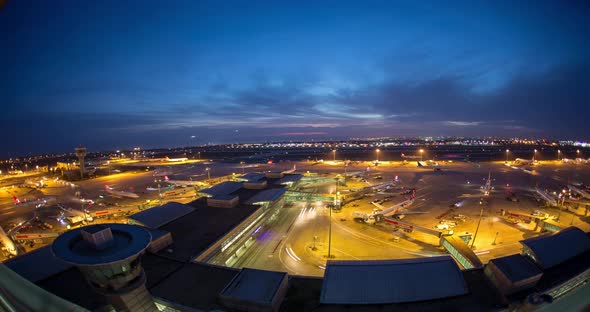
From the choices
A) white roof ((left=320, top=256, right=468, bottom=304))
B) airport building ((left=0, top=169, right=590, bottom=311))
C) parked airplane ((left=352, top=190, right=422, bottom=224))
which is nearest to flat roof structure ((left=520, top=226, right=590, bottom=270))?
airport building ((left=0, top=169, right=590, bottom=311))

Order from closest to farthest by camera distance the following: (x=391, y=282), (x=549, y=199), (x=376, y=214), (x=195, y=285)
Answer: (x=391, y=282)
(x=195, y=285)
(x=376, y=214)
(x=549, y=199)

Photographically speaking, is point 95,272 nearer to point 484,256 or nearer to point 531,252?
point 531,252

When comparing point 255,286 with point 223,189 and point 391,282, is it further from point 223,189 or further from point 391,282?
point 223,189

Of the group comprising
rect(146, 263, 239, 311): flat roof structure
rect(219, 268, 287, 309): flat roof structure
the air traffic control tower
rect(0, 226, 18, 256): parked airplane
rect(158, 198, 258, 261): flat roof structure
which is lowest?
rect(0, 226, 18, 256): parked airplane

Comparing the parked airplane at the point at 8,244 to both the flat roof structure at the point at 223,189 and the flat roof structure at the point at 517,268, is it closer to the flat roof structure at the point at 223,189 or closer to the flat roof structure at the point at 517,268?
the flat roof structure at the point at 223,189

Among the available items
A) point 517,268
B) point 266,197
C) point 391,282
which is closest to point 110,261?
point 391,282

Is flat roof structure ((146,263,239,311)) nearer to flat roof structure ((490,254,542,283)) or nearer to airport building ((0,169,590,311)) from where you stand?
airport building ((0,169,590,311))
